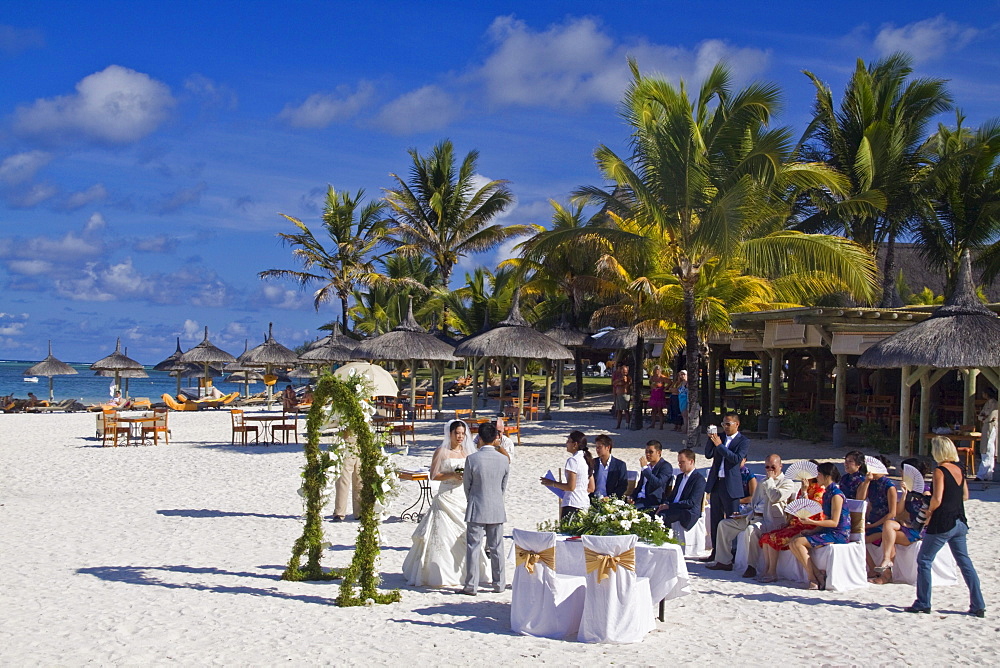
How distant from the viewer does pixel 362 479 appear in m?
6.84

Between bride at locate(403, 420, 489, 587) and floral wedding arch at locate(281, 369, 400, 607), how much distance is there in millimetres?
378

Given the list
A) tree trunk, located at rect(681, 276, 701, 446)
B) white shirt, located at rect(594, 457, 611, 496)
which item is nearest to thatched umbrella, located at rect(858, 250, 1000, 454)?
tree trunk, located at rect(681, 276, 701, 446)

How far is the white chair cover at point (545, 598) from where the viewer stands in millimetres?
6023

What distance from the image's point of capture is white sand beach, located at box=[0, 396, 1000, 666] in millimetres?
5660

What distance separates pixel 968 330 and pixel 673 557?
8939 millimetres

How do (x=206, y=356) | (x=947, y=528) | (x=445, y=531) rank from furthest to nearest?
1. (x=206, y=356)
2. (x=445, y=531)
3. (x=947, y=528)

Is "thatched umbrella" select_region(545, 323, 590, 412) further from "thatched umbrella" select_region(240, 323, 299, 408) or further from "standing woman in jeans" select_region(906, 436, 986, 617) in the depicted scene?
"standing woman in jeans" select_region(906, 436, 986, 617)

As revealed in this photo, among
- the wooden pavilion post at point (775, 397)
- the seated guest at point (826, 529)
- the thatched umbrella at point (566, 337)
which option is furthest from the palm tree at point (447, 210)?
the seated guest at point (826, 529)

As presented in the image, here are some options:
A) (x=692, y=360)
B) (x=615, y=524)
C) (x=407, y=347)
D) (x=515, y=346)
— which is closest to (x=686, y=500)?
(x=615, y=524)

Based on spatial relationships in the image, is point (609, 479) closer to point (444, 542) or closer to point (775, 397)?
point (444, 542)

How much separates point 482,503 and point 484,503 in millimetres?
15

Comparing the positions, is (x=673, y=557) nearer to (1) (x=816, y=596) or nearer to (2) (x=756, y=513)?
(1) (x=816, y=596)

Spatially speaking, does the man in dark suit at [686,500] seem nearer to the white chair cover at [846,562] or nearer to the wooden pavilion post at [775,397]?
the white chair cover at [846,562]

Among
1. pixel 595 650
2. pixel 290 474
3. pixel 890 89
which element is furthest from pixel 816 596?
pixel 890 89
